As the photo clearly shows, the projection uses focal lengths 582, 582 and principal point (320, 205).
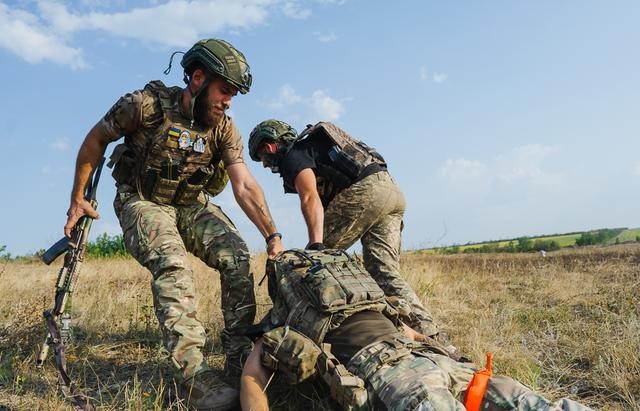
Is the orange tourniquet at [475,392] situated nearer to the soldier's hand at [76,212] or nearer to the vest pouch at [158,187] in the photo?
the vest pouch at [158,187]

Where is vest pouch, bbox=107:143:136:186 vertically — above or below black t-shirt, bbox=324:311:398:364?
above

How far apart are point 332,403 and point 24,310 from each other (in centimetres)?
331

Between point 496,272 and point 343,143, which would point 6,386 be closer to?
point 343,143

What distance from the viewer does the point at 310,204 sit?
4684 millimetres

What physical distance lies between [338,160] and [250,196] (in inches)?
35.9

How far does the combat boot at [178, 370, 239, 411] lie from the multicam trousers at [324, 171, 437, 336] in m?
1.83

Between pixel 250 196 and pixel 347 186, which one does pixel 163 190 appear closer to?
pixel 250 196

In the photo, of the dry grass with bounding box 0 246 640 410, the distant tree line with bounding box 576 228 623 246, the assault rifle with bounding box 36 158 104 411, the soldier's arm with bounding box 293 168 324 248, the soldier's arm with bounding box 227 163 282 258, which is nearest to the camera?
the assault rifle with bounding box 36 158 104 411

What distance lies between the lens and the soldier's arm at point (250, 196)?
471cm

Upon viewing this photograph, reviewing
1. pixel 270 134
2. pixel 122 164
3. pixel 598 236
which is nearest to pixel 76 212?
pixel 122 164

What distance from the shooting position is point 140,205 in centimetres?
445

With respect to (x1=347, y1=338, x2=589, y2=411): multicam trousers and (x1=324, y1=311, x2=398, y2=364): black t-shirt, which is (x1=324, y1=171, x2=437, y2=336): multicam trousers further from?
(x1=347, y1=338, x2=589, y2=411): multicam trousers

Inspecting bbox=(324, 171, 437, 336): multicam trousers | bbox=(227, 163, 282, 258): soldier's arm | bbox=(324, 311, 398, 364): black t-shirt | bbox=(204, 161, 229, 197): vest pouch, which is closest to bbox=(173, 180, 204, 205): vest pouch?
bbox=(204, 161, 229, 197): vest pouch

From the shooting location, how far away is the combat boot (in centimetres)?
353
